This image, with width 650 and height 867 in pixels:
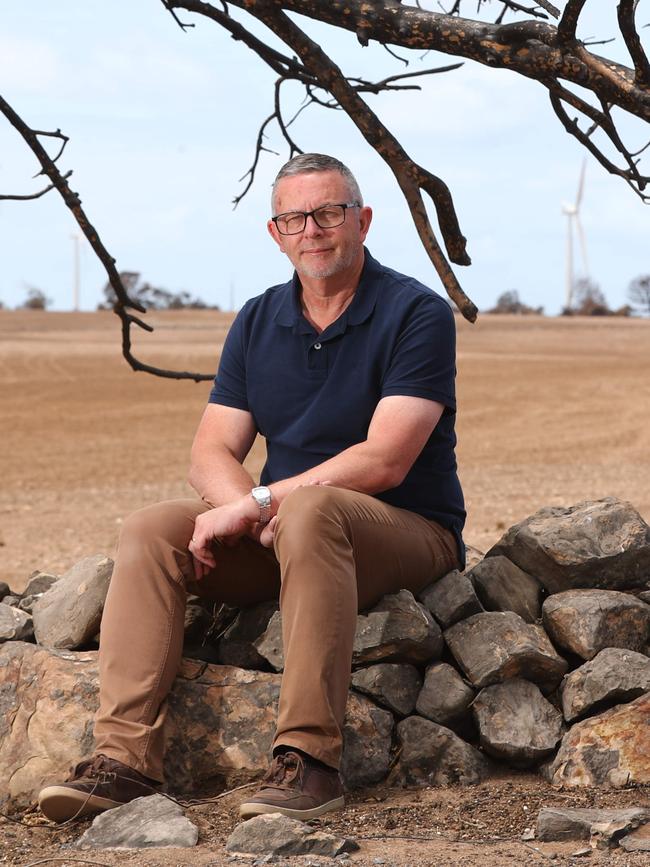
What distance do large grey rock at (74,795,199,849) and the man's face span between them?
5.66 feet

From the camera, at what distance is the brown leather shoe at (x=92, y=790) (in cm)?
354

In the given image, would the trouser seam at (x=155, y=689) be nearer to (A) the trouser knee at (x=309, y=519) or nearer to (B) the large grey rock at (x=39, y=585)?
(A) the trouser knee at (x=309, y=519)

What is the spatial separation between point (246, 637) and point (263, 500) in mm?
690

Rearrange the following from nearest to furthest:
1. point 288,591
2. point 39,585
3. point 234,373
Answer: point 288,591, point 234,373, point 39,585

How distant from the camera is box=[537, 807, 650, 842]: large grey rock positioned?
3.33 meters

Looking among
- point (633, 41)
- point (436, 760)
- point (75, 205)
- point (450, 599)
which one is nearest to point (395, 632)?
point (450, 599)

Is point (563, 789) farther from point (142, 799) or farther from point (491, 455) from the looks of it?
point (491, 455)

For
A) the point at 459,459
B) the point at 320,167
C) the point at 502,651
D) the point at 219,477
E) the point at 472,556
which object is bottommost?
the point at 459,459

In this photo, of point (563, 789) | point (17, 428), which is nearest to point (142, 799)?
point (563, 789)

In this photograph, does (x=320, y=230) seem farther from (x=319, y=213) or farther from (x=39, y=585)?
(x=39, y=585)

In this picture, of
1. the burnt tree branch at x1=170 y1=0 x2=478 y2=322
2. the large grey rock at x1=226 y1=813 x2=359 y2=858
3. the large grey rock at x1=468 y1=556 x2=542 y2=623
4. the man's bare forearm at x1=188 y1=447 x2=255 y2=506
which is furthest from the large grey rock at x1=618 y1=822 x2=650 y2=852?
the burnt tree branch at x1=170 y1=0 x2=478 y2=322

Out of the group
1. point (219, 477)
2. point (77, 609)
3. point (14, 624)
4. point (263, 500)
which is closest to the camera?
point (263, 500)

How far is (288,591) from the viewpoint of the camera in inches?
141

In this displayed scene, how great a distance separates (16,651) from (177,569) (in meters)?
0.87
